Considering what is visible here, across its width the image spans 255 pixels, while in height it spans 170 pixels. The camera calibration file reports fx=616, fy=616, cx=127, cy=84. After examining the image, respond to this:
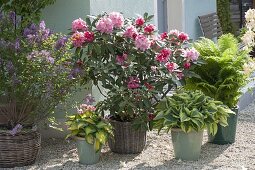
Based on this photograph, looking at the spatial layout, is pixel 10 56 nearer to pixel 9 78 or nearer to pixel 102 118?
pixel 9 78

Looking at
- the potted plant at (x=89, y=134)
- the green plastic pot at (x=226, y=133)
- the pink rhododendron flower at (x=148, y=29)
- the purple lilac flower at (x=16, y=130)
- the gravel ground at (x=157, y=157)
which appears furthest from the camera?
the green plastic pot at (x=226, y=133)

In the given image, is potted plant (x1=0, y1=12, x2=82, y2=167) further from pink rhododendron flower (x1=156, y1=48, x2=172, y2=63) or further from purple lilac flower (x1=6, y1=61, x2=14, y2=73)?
pink rhododendron flower (x1=156, y1=48, x2=172, y2=63)

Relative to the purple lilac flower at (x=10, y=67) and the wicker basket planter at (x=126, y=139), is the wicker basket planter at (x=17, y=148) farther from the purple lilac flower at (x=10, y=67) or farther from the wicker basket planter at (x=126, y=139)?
the wicker basket planter at (x=126, y=139)

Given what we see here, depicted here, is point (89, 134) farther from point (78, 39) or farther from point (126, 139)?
point (78, 39)

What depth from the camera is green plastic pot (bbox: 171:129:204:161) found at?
5832 millimetres

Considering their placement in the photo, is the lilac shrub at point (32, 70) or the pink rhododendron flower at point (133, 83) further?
the pink rhododendron flower at point (133, 83)

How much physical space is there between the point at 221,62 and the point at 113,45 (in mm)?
1247

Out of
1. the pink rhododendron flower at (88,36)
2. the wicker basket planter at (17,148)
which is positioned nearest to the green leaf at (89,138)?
the wicker basket planter at (17,148)

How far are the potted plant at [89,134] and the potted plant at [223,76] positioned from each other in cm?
127

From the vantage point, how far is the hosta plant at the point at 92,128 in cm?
564

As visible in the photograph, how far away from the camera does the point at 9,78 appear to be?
5641 millimetres

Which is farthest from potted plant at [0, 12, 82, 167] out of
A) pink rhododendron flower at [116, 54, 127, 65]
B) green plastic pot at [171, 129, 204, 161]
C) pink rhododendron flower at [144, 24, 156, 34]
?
green plastic pot at [171, 129, 204, 161]

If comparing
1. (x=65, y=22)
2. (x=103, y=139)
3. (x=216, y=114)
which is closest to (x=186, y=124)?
(x=216, y=114)

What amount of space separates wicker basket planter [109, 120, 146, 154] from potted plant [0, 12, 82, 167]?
0.64 metres
